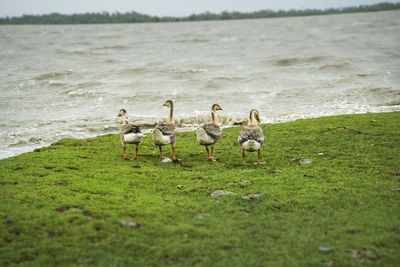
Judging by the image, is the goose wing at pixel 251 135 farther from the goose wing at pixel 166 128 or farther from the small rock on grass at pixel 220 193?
the small rock on grass at pixel 220 193

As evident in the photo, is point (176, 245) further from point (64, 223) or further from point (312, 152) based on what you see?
point (312, 152)

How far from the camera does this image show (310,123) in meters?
15.8

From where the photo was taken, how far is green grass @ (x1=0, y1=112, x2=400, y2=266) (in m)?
5.72

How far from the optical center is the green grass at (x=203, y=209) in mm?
5719

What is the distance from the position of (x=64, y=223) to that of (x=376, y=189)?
6787 mm

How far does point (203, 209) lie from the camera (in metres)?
7.43

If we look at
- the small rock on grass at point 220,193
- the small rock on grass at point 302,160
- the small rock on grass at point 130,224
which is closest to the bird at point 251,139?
the small rock on grass at point 302,160

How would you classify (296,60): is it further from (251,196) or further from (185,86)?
(251,196)

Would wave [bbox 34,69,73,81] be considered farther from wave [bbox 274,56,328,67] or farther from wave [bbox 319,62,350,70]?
wave [bbox 319,62,350,70]

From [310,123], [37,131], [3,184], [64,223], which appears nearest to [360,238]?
[64,223]

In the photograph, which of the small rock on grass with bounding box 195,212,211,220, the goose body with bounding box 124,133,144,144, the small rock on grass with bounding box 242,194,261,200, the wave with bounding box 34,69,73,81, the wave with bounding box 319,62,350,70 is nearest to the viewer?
the small rock on grass with bounding box 195,212,211,220

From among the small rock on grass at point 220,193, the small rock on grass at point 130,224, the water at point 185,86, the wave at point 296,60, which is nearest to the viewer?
the small rock on grass at point 130,224

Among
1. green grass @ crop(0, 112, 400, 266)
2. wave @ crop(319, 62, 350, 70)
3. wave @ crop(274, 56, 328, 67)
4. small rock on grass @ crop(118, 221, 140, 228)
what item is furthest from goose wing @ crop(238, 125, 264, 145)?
wave @ crop(274, 56, 328, 67)

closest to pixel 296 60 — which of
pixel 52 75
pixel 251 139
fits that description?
pixel 52 75
